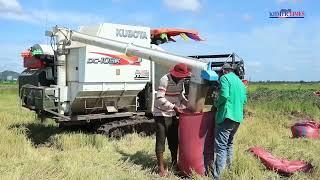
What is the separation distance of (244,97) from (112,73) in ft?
15.2

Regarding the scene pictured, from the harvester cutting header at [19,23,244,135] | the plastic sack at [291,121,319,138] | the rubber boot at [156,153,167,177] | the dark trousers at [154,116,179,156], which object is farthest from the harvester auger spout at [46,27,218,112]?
the plastic sack at [291,121,319,138]

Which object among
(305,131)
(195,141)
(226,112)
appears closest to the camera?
(226,112)

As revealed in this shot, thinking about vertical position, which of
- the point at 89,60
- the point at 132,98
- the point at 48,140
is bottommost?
the point at 48,140

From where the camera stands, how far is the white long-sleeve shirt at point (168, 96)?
27.0 feet

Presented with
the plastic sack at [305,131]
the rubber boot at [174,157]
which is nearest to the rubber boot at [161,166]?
the rubber boot at [174,157]

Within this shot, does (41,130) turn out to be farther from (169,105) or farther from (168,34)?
(169,105)

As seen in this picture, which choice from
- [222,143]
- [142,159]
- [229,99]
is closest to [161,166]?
[142,159]

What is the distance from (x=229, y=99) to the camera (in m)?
7.59

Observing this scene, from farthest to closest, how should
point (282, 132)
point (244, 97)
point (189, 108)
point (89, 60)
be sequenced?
point (282, 132) → point (89, 60) → point (189, 108) → point (244, 97)

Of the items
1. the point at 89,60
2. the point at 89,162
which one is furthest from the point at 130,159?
the point at 89,60

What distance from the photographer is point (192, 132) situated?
7984mm

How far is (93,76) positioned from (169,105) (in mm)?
3642

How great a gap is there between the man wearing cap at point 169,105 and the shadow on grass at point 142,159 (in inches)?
19.8

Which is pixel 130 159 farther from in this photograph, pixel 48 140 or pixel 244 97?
pixel 48 140
